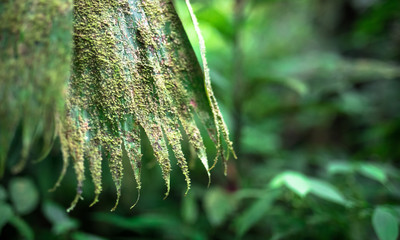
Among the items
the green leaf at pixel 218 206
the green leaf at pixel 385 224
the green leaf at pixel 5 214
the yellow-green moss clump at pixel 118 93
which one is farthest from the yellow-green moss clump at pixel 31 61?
the green leaf at pixel 385 224

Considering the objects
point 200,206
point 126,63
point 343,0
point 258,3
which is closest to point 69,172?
point 200,206

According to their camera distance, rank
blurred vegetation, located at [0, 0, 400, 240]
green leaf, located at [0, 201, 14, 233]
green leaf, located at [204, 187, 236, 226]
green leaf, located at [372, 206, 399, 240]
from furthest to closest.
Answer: green leaf, located at [204, 187, 236, 226]
blurred vegetation, located at [0, 0, 400, 240]
green leaf, located at [0, 201, 14, 233]
green leaf, located at [372, 206, 399, 240]

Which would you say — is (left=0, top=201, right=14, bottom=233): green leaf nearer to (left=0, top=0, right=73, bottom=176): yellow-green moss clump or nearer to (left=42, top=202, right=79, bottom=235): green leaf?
(left=42, top=202, right=79, bottom=235): green leaf

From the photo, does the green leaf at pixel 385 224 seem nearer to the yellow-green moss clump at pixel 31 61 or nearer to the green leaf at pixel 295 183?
the green leaf at pixel 295 183

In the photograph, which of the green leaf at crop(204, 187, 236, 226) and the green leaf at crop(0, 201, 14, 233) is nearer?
the green leaf at crop(0, 201, 14, 233)

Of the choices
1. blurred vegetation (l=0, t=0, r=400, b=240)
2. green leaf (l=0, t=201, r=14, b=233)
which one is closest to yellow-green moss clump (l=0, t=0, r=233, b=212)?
blurred vegetation (l=0, t=0, r=400, b=240)
